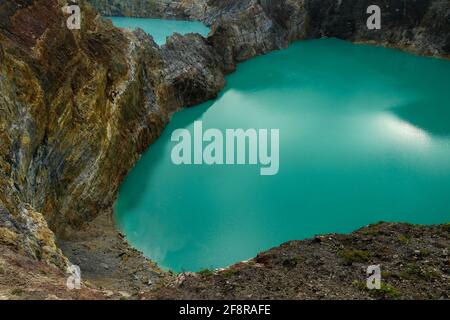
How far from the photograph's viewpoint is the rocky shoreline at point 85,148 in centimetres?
1581

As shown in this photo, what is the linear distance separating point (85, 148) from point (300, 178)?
1524cm

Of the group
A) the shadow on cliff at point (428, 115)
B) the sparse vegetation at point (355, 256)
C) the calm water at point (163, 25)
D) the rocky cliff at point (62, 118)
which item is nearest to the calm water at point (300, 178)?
the shadow on cliff at point (428, 115)

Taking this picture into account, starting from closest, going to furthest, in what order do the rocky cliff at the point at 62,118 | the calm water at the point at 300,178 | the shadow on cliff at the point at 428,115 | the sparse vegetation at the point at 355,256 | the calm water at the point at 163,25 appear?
the sparse vegetation at the point at 355,256, the rocky cliff at the point at 62,118, the calm water at the point at 300,178, the shadow on cliff at the point at 428,115, the calm water at the point at 163,25

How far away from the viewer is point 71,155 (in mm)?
→ 27875

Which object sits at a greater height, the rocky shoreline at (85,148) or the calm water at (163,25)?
the calm water at (163,25)

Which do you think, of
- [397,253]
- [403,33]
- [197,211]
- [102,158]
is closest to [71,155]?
[102,158]

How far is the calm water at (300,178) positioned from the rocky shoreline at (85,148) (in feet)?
7.30

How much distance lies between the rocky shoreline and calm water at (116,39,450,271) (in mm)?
2225

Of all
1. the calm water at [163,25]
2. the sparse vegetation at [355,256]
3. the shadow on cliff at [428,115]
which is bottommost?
the sparse vegetation at [355,256]

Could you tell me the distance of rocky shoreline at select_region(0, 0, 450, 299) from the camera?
51.9 feet

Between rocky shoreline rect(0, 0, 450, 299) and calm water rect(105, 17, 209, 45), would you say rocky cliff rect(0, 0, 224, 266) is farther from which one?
calm water rect(105, 17, 209, 45)

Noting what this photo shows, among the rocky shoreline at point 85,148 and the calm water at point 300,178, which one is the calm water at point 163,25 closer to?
the rocky shoreline at point 85,148

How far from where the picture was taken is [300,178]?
106 feet

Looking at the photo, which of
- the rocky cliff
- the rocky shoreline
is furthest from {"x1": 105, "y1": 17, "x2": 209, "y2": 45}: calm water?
the rocky cliff
